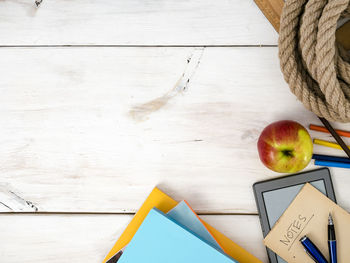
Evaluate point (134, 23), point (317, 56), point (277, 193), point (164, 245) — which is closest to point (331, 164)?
point (277, 193)

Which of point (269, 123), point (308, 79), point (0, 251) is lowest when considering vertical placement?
point (0, 251)

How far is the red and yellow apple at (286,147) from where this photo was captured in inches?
22.1

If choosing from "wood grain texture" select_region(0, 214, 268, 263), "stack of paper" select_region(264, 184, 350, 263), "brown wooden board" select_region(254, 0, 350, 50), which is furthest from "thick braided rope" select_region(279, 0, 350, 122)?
"wood grain texture" select_region(0, 214, 268, 263)

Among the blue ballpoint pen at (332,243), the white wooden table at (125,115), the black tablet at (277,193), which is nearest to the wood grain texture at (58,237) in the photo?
the white wooden table at (125,115)

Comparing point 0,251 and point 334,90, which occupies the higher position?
point 334,90

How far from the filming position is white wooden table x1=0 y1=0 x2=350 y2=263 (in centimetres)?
61

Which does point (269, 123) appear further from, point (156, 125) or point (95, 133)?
point (95, 133)

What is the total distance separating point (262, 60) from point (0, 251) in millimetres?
642

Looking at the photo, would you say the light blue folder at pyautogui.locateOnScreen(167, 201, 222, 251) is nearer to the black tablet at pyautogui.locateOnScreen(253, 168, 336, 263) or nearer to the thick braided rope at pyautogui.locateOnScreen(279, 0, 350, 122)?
the black tablet at pyautogui.locateOnScreen(253, 168, 336, 263)

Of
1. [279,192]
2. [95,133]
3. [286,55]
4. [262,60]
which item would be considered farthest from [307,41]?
[95,133]

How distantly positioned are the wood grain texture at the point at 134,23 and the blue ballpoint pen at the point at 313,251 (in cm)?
37

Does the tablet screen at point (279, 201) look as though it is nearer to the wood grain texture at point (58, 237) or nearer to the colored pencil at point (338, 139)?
the colored pencil at point (338, 139)

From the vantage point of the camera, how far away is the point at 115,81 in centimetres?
63

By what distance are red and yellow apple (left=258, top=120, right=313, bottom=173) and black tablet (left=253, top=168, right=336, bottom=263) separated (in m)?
0.03
